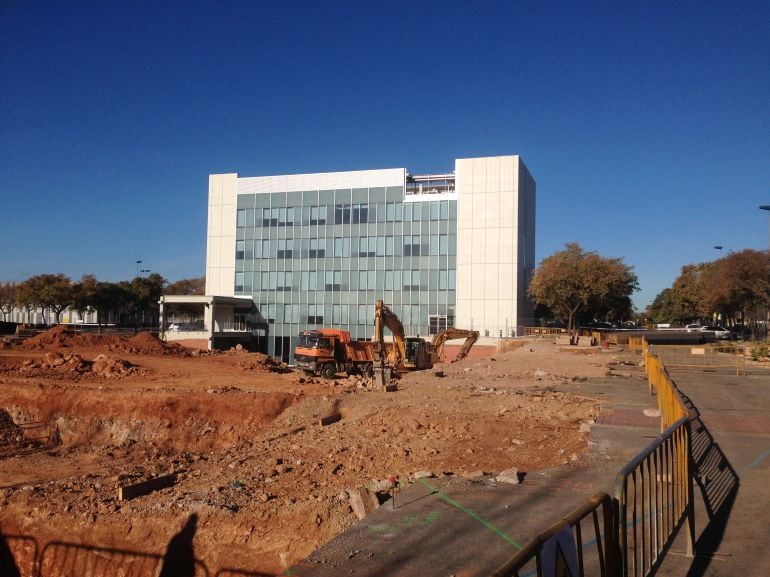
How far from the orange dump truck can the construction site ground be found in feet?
8.20

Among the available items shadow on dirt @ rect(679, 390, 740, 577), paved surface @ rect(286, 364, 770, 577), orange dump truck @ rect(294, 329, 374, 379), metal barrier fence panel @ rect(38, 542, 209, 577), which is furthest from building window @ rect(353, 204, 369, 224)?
shadow on dirt @ rect(679, 390, 740, 577)

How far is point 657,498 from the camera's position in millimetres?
5398

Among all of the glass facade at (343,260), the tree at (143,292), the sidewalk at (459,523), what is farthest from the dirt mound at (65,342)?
the sidewalk at (459,523)

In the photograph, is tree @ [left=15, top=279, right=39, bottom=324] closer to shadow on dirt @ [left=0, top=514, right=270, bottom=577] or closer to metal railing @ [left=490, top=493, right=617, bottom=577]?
shadow on dirt @ [left=0, top=514, right=270, bottom=577]

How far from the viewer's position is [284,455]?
50.6ft

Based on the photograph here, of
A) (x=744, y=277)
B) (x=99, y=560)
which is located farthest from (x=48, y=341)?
(x=744, y=277)

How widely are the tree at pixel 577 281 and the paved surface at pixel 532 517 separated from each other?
159ft

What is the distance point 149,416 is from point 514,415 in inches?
607

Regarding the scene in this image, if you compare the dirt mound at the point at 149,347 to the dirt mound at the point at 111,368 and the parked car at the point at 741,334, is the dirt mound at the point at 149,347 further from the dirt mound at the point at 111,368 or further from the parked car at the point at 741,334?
the parked car at the point at 741,334

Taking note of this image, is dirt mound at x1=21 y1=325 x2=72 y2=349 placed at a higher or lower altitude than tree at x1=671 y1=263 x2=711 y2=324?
lower

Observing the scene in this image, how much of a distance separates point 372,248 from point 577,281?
842 inches

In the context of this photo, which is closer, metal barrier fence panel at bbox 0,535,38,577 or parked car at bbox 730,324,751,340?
metal barrier fence panel at bbox 0,535,38,577

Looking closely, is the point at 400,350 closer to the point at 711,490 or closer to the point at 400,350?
the point at 400,350

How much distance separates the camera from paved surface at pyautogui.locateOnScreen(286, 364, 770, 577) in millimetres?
6480
